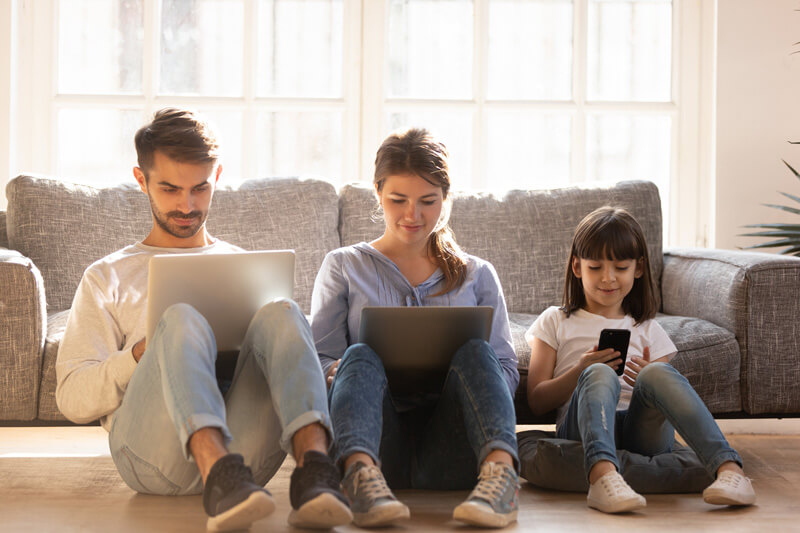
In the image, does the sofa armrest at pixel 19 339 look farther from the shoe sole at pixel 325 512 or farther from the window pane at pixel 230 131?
the window pane at pixel 230 131

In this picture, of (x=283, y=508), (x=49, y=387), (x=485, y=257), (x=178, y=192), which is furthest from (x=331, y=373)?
(x=485, y=257)

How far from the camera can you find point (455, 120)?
3494mm

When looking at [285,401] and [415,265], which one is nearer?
[285,401]

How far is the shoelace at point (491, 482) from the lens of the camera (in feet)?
5.00

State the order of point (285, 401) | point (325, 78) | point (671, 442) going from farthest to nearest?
point (325, 78)
point (671, 442)
point (285, 401)

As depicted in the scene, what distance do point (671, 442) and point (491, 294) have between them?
526mm

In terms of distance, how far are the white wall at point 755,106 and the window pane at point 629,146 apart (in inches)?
9.7

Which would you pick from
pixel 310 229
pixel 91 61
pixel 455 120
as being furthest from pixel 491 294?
pixel 91 61

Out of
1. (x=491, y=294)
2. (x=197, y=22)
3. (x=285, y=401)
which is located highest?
(x=197, y=22)

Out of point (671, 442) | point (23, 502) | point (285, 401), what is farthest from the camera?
point (671, 442)

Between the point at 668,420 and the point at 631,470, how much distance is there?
0.44 feet

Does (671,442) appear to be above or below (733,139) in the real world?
below

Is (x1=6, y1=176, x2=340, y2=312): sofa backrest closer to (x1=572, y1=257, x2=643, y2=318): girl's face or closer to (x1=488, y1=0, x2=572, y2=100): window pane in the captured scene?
(x1=572, y1=257, x2=643, y2=318): girl's face

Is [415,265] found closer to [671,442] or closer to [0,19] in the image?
[671,442]
